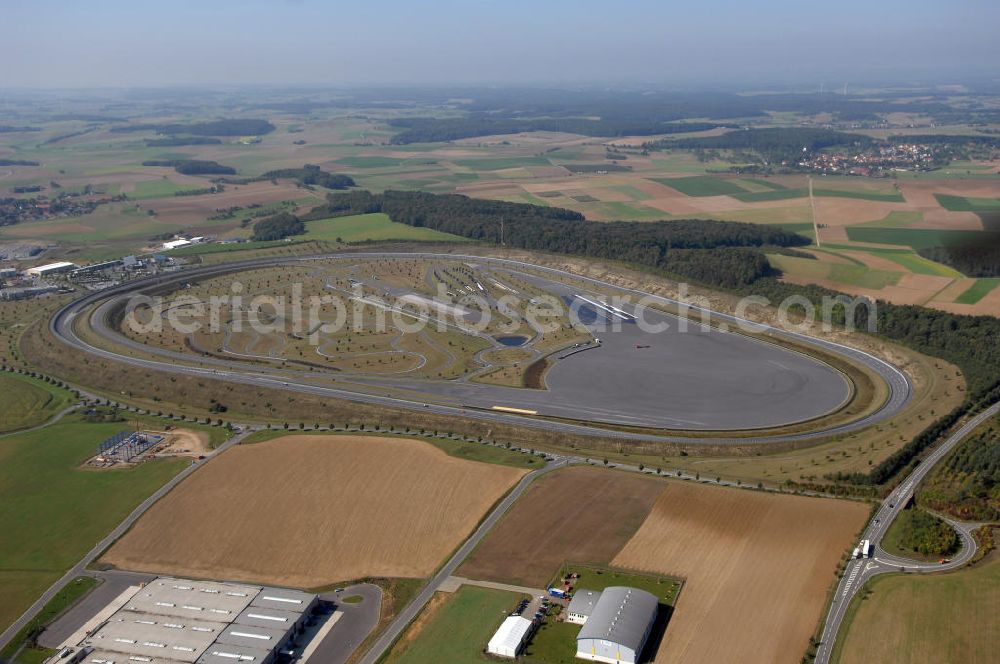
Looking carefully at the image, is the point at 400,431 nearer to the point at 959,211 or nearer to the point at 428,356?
the point at 428,356

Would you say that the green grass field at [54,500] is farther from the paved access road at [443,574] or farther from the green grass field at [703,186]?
the green grass field at [703,186]

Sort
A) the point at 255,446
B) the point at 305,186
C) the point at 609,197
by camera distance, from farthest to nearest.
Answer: the point at 305,186 → the point at 609,197 → the point at 255,446

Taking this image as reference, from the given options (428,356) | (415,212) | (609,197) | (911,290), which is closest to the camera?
(428,356)

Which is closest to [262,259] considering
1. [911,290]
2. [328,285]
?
[328,285]

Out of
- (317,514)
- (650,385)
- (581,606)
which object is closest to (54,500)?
(317,514)

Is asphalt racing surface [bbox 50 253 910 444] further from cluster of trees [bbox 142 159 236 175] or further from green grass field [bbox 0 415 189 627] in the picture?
cluster of trees [bbox 142 159 236 175]

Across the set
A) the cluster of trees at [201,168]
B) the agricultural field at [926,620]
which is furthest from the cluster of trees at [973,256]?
the cluster of trees at [201,168]
